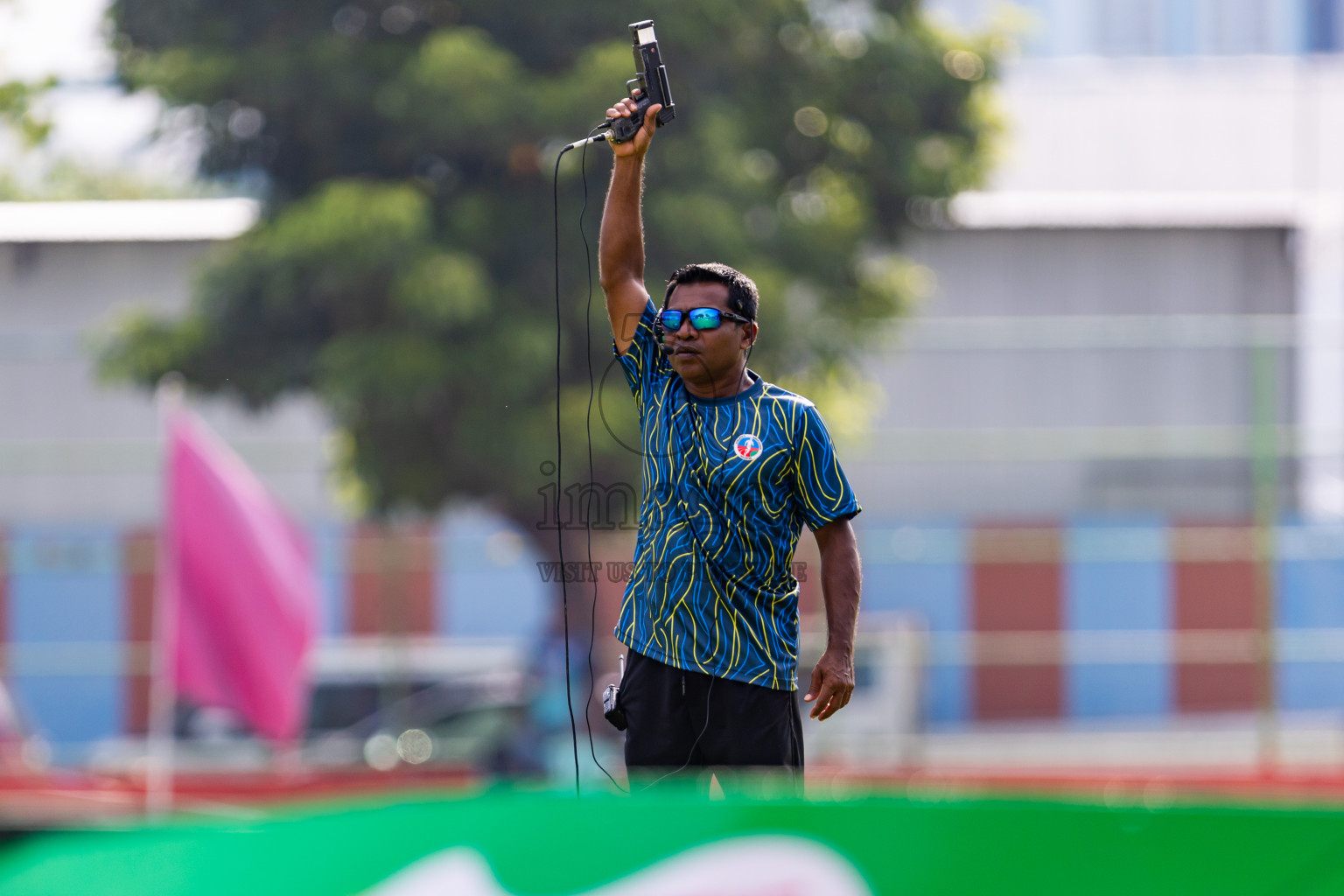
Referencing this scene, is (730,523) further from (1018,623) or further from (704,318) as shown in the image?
(1018,623)

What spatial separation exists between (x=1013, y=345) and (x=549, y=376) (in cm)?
367

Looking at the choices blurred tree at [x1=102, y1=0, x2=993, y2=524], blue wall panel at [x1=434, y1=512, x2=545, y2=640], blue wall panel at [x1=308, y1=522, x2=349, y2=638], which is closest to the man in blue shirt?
blurred tree at [x1=102, y1=0, x2=993, y2=524]

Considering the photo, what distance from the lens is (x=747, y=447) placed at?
10.4ft

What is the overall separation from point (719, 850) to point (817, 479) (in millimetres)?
1525

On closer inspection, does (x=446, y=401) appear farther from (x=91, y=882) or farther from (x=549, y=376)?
(x=91, y=882)

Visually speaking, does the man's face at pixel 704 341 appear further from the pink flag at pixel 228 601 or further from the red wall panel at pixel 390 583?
the red wall panel at pixel 390 583

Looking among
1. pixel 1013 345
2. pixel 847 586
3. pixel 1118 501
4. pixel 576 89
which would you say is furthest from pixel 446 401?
pixel 847 586

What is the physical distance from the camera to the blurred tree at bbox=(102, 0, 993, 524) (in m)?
8.85

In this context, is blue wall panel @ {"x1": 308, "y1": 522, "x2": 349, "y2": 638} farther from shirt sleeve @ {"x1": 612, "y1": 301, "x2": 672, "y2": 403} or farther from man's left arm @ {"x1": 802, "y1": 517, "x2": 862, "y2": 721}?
man's left arm @ {"x1": 802, "y1": 517, "x2": 862, "y2": 721}

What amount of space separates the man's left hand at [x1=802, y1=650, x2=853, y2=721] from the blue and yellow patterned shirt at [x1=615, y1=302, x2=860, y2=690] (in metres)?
0.08

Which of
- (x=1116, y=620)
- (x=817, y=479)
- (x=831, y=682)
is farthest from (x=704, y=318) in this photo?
(x=1116, y=620)

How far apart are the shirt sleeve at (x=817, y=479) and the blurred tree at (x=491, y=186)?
16.3 feet

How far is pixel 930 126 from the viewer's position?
10.3 m

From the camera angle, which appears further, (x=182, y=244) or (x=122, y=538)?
(x=182, y=244)
